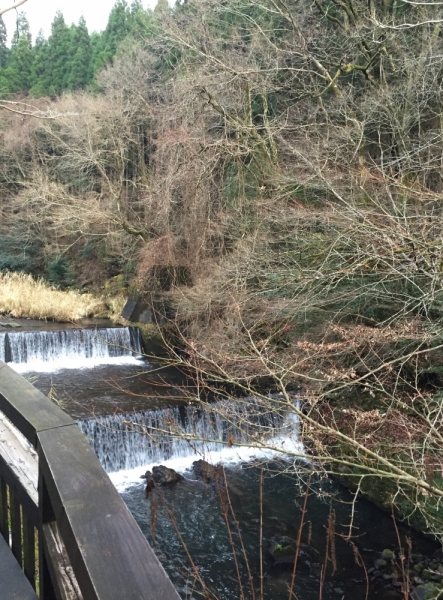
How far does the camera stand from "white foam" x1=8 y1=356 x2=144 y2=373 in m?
11.1

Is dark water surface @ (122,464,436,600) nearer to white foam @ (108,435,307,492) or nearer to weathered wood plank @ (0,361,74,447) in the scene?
white foam @ (108,435,307,492)

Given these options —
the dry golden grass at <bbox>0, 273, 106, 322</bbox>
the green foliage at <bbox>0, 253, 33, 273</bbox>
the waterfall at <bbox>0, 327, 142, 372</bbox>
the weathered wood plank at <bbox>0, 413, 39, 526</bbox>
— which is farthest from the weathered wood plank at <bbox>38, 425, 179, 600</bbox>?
the green foliage at <bbox>0, 253, 33, 273</bbox>

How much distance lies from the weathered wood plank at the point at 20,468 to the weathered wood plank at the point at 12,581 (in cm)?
27

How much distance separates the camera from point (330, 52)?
1103 cm

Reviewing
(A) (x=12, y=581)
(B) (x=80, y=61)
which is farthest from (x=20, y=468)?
(B) (x=80, y=61)

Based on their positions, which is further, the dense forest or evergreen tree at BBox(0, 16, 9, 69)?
evergreen tree at BBox(0, 16, 9, 69)

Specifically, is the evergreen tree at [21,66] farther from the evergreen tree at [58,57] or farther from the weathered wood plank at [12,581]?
the weathered wood plank at [12,581]

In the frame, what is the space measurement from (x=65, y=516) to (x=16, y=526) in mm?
808

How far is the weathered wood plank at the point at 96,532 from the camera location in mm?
941

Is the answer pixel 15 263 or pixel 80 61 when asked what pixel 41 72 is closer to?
pixel 80 61

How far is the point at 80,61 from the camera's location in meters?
28.5

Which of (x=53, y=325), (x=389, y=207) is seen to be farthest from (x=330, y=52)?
(x=53, y=325)

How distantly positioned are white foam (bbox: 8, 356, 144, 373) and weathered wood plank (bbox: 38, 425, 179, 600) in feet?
33.6

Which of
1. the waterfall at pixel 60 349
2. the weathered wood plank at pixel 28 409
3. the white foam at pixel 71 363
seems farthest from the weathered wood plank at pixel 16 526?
the white foam at pixel 71 363
